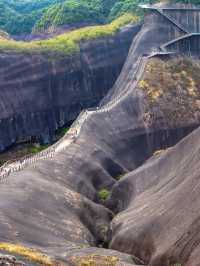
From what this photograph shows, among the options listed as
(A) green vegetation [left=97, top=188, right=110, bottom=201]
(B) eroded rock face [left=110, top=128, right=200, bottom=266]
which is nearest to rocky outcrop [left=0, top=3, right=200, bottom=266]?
(B) eroded rock face [left=110, top=128, right=200, bottom=266]

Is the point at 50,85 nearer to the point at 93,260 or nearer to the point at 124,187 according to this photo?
the point at 124,187

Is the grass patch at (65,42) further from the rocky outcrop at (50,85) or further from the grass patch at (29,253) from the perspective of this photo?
the grass patch at (29,253)

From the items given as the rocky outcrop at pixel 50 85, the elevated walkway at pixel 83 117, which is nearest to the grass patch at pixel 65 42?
the rocky outcrop at pixel 50 85

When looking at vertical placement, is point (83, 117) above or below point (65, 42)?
below

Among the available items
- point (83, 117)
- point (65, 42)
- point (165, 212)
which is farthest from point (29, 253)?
point (65, 42)

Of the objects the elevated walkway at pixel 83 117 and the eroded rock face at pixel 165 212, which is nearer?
the eroded rock face at pixel 165 212

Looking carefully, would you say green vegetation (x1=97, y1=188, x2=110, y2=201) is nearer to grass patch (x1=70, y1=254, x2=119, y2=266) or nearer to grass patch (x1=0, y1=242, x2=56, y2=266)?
grass patch (x1=70, y1=254, x2=119, y2=266)
